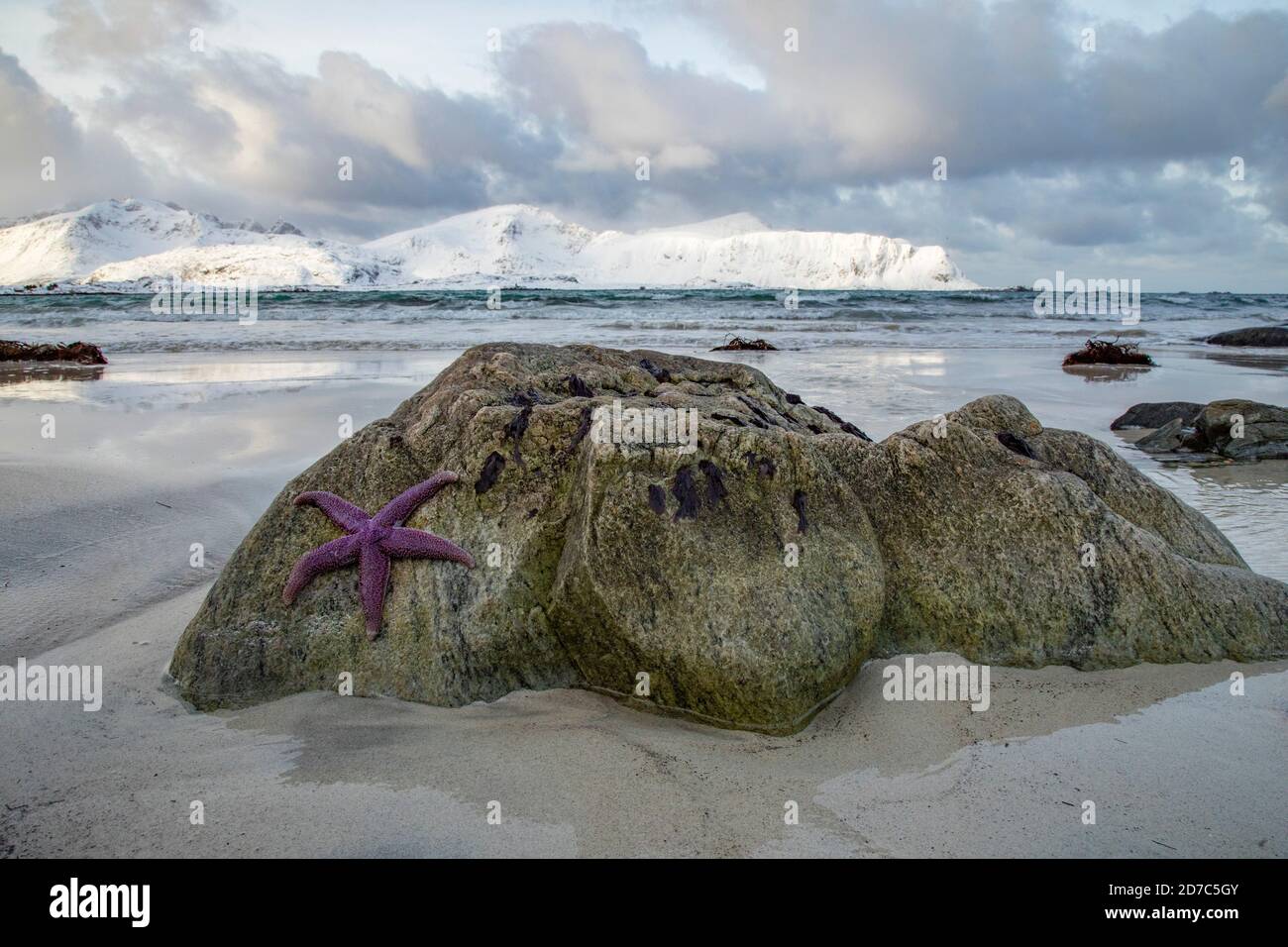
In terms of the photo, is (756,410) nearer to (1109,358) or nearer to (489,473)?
(489,473)

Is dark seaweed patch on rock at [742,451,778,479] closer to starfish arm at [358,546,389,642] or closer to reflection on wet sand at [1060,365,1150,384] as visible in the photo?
starfish arm at [358,546,389,642]

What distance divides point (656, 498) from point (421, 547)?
1.08 m

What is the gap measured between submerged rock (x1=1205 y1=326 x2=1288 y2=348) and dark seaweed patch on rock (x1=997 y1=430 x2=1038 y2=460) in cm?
2203

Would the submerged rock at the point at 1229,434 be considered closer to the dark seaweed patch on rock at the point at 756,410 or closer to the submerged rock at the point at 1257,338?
the dark seaweed patch on rock at the point at 756,410

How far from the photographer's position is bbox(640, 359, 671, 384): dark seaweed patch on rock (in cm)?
552

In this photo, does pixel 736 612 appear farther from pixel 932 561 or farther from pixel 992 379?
pixel 992 379

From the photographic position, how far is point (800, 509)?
3461 millimetres

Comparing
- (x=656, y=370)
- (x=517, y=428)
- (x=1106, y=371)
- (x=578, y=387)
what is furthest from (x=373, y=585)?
(x=1106, y=371)

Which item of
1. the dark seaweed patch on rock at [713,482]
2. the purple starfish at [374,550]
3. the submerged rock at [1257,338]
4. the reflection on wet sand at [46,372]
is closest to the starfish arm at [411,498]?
the purple starfish at [374,550]

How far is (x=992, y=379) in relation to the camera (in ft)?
46.6

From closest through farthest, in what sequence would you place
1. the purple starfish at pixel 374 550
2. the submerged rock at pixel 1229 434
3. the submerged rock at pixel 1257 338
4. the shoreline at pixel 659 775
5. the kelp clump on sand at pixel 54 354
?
1. the shoreline at pixel 659 775
2. the purple starfish at pixel 374 550
3. the submerged rock at pixel 1229 434
4. the kelp clump on sand at pixel 54 354
5. the submerged rock at pixel 1257 338

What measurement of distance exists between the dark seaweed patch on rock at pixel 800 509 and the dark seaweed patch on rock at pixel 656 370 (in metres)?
2.16

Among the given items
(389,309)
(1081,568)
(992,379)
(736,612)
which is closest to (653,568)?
(736,612)

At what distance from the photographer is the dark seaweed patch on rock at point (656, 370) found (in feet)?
18.1
